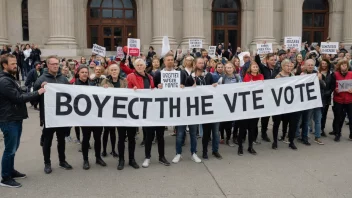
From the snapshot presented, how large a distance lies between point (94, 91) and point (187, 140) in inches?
121

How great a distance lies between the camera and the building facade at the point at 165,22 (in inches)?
898

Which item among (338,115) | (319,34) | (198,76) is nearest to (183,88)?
(198,76)

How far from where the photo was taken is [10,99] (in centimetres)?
551

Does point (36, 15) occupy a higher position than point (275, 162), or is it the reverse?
point (36, 15)

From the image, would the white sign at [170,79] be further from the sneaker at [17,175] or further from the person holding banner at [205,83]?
the sneaker at [17,175]

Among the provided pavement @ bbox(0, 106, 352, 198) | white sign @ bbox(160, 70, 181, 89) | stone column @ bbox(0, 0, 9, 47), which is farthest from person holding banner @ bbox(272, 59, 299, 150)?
stone column @ bbox(0, 0, 9, 47)

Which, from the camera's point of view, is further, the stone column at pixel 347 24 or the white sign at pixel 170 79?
the stone column at pixel 347 24

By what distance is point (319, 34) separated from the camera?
2830 centimetres

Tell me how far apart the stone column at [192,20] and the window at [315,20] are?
9.35 metres

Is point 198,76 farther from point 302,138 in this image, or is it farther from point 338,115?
point 338,115

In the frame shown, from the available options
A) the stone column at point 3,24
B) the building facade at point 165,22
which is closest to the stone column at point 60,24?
the building facade at point 165,22

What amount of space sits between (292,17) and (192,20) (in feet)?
24.2

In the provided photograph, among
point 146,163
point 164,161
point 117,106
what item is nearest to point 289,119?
point 164,161

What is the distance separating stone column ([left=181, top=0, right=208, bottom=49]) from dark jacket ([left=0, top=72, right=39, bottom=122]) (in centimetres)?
1865
